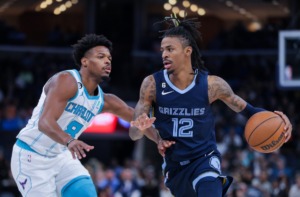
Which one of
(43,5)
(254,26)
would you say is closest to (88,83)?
(43,5)

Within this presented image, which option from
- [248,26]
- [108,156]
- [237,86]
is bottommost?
[108,156]

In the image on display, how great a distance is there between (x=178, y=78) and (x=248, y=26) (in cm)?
1617

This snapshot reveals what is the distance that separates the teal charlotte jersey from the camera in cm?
745

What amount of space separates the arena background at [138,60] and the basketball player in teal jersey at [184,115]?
307 inches

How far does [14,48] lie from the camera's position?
69.4ft

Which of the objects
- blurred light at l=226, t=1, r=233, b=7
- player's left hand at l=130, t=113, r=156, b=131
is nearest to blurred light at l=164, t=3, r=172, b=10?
blurred light at l=226, t=1, r=233, b=7

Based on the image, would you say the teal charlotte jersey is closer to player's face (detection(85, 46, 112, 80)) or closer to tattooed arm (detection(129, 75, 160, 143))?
tattooed arm (detection(129, 75, 160, 143))

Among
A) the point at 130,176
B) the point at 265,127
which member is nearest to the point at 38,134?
the point at 265,127

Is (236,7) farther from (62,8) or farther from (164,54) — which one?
(164,54)

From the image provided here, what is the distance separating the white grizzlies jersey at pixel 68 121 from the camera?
7531 millimetres

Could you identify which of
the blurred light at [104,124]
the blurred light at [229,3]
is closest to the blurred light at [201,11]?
the blurred light at [229,3]

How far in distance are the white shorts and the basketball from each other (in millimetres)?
1667

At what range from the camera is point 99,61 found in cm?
771

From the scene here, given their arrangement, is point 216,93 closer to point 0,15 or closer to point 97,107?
point 97,107
